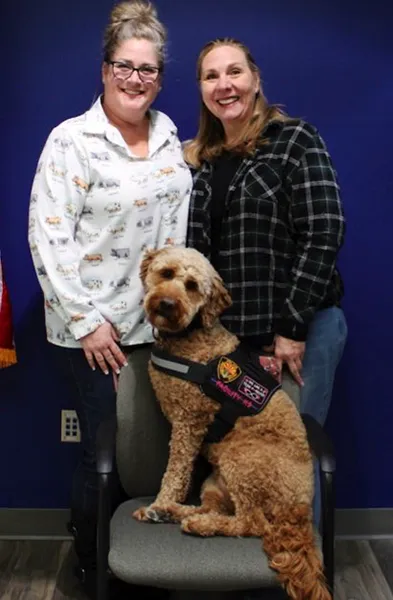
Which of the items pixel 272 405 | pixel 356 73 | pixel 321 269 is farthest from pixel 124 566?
pixel 356 73

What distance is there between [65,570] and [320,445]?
113 cm

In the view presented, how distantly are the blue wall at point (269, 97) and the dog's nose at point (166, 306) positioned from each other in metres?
0.86

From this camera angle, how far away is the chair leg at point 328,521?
1772 mm

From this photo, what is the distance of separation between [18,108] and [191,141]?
600mm

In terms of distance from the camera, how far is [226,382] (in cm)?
191

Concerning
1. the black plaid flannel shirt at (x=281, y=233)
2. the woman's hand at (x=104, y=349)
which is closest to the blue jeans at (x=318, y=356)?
the black plaid flannel shirt at (x=281, y=233)

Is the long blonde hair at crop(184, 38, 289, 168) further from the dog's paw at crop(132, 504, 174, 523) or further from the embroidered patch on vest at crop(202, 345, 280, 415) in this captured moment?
the dog's paw at crop(132, 504, 174, 523)

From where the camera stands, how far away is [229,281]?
2.06 m

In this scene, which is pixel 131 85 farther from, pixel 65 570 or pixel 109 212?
pixel 65 570

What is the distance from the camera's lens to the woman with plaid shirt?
1.99 metres

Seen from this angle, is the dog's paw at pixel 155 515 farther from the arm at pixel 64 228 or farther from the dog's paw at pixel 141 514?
the arm at pixel 64 228

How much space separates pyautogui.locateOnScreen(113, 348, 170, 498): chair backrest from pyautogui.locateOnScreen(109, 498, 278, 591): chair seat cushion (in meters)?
0.27

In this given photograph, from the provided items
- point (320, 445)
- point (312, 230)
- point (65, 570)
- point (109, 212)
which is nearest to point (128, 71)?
point (109, 212)

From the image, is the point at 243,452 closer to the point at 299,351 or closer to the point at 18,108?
the point at 299,351
